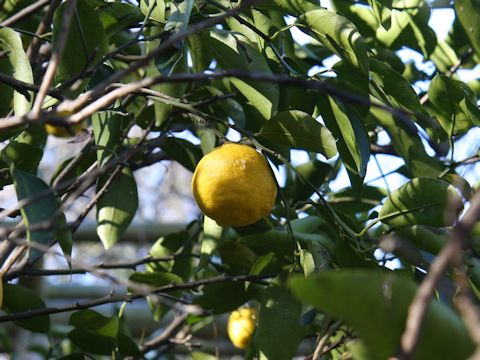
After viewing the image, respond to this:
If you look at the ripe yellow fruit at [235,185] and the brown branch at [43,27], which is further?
the brown branch at [43,27]

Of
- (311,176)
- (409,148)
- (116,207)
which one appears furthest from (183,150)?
(409,148)

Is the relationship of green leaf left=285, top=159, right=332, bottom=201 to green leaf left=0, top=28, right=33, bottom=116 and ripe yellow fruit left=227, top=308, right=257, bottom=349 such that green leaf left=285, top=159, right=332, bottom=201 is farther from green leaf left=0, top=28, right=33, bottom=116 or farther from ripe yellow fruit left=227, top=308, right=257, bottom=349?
green leaf left=0, top=28, right=33, bottom=116

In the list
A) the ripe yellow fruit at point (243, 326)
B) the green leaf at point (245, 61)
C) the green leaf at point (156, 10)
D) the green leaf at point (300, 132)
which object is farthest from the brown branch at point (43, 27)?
the ripe yellow fruit at point (243, 326)

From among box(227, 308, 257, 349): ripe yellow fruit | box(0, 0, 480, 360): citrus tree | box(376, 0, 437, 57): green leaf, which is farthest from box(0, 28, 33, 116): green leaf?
box(227, 308, 257, 349): ripe yellow fruit

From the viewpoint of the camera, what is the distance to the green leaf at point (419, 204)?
3.75 ft

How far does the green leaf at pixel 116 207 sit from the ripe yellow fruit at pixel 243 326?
486mm

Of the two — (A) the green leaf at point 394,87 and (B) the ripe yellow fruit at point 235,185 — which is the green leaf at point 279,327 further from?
(A) the green leaf at point 394,87

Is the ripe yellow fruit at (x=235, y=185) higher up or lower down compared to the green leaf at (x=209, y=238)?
higher up

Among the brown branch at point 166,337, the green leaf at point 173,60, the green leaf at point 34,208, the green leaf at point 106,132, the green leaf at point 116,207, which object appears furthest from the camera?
the brown branch at point 166,337

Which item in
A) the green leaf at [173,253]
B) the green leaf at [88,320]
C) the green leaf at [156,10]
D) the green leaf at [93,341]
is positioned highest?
the green leaf at [156,10]

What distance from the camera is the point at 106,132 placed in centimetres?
125

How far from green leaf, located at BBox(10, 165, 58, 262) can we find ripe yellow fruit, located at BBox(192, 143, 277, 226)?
0.68ft

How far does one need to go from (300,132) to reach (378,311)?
613 millimetres

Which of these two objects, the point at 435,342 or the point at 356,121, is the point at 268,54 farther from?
the point at 435,342
